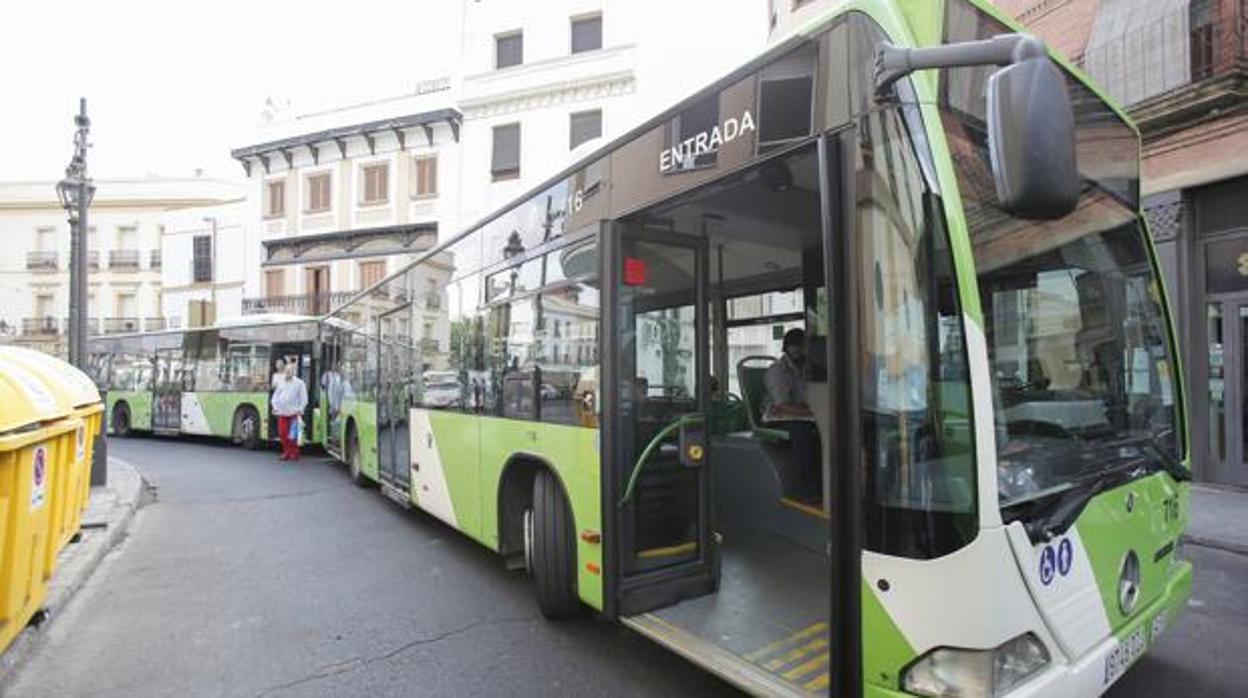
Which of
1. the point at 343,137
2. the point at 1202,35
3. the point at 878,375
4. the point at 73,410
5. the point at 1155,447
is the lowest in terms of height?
the point at 1155,447

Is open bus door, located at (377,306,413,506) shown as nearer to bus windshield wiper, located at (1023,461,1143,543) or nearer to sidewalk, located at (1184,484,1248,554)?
bus windshield wiper, located at (1023,461,1143,543)

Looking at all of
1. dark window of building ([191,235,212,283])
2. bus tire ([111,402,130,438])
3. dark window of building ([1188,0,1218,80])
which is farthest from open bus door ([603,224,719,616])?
dark window of building ([191,235,212,283])

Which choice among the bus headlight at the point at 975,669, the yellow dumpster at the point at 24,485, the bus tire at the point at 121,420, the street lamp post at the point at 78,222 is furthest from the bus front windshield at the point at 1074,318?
the bus tire at the point at 121,420

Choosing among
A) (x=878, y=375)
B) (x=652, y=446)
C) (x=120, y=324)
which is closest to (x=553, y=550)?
(x=652, y=446)

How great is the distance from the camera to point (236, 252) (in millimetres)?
33781

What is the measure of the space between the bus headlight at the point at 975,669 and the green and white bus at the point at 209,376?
46.4 ft

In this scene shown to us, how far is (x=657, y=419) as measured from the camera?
4.20 meters

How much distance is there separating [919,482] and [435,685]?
2.80 m

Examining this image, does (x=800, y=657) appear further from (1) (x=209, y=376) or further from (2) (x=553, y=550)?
(1) (x=209, y=376)

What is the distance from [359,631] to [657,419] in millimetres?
2408

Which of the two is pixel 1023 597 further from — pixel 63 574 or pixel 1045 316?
pixel 63 574

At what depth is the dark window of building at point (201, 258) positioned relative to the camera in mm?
34875

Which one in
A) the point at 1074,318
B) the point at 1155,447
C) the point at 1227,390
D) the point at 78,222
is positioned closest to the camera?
the point at 1074,318

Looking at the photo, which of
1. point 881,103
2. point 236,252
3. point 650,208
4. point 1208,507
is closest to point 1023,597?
point 881,103
